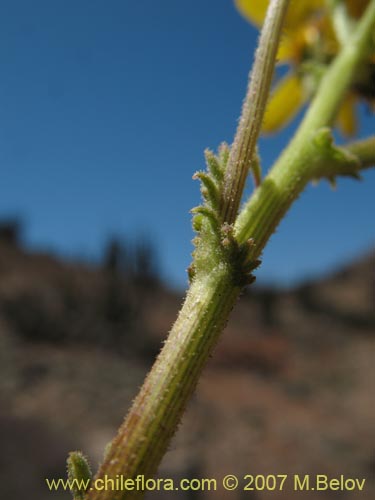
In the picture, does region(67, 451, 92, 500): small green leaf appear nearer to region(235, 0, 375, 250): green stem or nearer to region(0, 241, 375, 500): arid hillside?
region(235, 0, 375, 250): green stem

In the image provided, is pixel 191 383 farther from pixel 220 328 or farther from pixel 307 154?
pixel 307 154

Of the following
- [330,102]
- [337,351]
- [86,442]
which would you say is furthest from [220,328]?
[337,351]

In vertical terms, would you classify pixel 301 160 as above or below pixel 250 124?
above

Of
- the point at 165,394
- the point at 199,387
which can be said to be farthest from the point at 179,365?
the point at 199,387

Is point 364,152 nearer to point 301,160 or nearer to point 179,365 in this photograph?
point 301,160

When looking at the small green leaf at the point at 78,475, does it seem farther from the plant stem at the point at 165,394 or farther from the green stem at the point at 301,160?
the green stem at the point at 301,160

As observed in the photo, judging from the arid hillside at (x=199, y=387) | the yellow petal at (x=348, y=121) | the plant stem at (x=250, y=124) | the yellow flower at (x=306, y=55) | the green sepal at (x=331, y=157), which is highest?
the arid hillside at (x=199, y=387)

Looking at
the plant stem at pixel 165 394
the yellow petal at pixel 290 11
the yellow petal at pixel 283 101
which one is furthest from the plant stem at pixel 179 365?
the yellow petal at pixel 283 101
